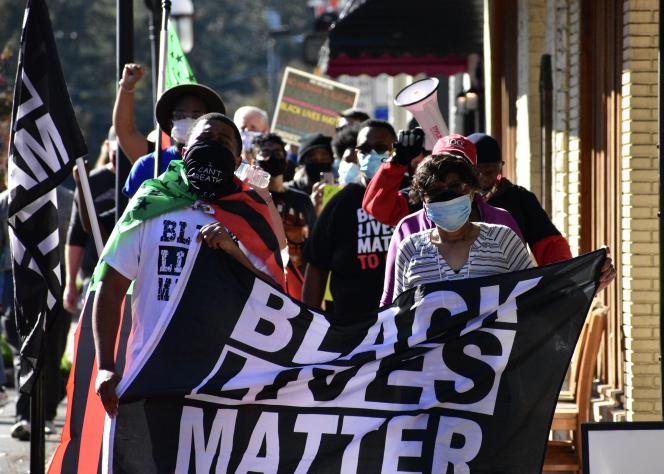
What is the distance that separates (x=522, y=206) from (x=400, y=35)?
30.5 ft

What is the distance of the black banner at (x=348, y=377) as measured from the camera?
5660mm

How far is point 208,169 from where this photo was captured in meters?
5.93

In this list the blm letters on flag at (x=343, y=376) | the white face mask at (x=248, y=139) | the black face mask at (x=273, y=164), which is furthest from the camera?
the white face mask at (x=248, y=139)

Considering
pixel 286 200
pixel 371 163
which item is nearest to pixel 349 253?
pixel 371 163

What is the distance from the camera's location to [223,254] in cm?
588

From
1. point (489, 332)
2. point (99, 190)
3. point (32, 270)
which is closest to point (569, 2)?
point (99, 190)

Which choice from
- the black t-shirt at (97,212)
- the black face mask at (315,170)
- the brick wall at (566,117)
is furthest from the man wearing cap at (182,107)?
the black face mask at (315,170)

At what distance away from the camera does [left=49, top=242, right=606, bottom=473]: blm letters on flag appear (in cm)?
566

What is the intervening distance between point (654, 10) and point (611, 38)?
73 centimetres

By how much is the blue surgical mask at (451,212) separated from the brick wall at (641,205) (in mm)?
2930

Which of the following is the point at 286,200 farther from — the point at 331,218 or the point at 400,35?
the point at 400,35

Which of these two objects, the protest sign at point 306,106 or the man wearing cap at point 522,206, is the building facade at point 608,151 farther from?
the protest sign at point 306,106

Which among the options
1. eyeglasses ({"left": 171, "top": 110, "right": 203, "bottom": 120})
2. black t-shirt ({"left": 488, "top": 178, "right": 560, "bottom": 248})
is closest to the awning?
eyeglasses ({"left": 171, "top": 110, "right": 203, "bottom": 120})

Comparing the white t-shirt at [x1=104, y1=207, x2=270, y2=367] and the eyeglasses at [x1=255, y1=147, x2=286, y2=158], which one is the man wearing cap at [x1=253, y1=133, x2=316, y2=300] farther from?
the white t-shirt at [x1=104, y1=207, x2=270, y2=367]
